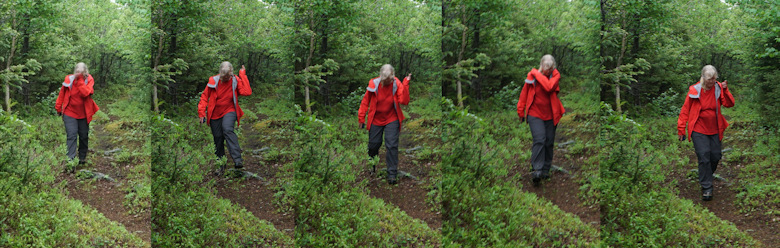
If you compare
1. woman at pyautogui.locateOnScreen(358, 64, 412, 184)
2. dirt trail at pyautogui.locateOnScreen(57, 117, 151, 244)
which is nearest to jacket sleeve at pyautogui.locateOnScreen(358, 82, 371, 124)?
woman at pyautogui.locateOnScreen(358, 64, 412, 184)

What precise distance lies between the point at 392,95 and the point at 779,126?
15.0ft

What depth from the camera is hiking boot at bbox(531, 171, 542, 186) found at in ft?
15.7

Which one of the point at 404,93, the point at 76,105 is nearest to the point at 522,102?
the point at 404,93

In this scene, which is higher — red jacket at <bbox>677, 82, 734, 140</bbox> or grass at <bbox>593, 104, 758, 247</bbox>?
red jacket at <bbox>677, 82, 734, 140</bbox>

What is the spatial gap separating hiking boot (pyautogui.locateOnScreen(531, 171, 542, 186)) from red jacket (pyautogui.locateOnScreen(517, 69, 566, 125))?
481 mm

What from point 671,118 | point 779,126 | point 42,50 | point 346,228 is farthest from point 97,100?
point 779,126

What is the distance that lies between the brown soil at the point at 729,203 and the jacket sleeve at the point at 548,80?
2.36m

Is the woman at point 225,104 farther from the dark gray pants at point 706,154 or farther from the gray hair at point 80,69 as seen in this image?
the dark gray pants at point 706,154

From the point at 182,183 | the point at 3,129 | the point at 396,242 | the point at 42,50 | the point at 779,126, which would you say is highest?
the point at 42,50

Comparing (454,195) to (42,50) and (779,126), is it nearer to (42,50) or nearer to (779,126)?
(779,126)

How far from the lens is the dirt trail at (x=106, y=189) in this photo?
5480 mm

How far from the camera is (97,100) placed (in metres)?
5.66

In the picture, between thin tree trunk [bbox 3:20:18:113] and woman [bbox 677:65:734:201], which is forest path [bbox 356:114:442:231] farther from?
thin tree trunk [bbox 3:20:18:113]

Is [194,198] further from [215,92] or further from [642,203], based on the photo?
[642,203]
